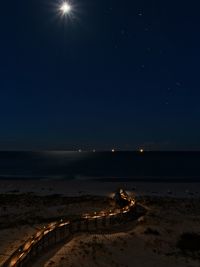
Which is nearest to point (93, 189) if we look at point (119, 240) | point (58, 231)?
point (119, 240)

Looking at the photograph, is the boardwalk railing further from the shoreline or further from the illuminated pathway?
the shoreline

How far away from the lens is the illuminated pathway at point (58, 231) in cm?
1942

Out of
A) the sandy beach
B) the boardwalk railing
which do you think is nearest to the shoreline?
the sandy beach

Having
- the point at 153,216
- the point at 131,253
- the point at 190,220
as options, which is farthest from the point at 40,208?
the point at 131,253

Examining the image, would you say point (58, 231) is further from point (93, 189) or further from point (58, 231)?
point (93, 189)

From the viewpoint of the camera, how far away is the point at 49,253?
2253 cm

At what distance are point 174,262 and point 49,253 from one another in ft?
24.3

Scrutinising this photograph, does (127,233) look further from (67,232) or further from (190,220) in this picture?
(190,220)

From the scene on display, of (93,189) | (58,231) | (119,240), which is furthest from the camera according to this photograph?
(93,189)

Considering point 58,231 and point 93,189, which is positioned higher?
point 93,189

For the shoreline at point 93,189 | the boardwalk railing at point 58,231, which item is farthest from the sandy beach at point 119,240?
the shoreline at point 93,189

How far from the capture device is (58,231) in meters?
25.6

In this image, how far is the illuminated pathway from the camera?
19.4 meters

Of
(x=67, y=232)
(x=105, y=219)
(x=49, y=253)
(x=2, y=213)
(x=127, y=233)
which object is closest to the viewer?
(x=49, y=253)
